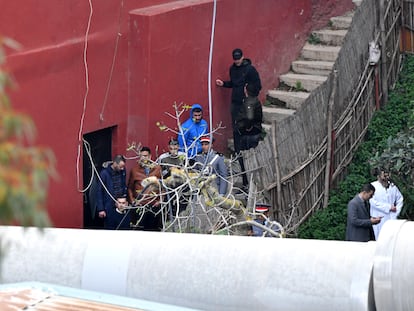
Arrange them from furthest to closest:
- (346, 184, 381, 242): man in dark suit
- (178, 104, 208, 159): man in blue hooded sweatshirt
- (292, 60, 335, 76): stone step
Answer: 1. (292, 60, 335, 76): stone step
2. (178, 104, 208, 159): man in blue hooded sweatshirt
3. (346, 184, 381, 242): man in dark suit

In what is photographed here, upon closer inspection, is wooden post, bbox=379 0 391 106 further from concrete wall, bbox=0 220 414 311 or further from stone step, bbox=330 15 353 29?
concrete wall, bbox=0 220 414 311

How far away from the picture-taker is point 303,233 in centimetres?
1330

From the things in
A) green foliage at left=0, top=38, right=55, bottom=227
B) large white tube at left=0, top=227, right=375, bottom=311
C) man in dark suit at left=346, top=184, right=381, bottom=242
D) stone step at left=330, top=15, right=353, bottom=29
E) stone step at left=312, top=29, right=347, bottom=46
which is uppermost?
stone step at left=330, top=15, right=353, bottom=29

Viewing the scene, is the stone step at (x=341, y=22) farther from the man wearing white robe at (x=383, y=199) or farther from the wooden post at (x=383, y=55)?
the man wearing white robe at (x=383, y=199)

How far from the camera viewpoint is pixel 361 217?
37.5 ft

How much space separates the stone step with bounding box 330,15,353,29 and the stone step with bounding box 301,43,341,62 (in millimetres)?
476

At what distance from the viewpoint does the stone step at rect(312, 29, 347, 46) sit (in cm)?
1588

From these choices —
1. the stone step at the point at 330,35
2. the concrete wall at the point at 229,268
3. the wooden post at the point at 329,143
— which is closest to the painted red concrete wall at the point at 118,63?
the stone step at the point at 330,35

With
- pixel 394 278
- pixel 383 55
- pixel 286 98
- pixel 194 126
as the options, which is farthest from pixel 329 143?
pixel 394 278

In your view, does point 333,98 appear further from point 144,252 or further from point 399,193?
point 144,252

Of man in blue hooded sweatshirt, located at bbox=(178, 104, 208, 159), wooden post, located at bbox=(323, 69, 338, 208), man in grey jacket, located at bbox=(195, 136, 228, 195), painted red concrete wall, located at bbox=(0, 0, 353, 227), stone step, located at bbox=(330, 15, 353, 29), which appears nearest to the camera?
painted red concrete wall, located at bbox=(0, 0, 353, 227)

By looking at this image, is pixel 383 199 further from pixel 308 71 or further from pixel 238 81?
pixel 308 71

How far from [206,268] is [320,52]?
9.80 meters

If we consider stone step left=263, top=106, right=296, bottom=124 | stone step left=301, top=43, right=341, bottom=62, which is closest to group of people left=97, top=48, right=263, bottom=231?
stone step left=263, top=106, right=296, bottom=124
